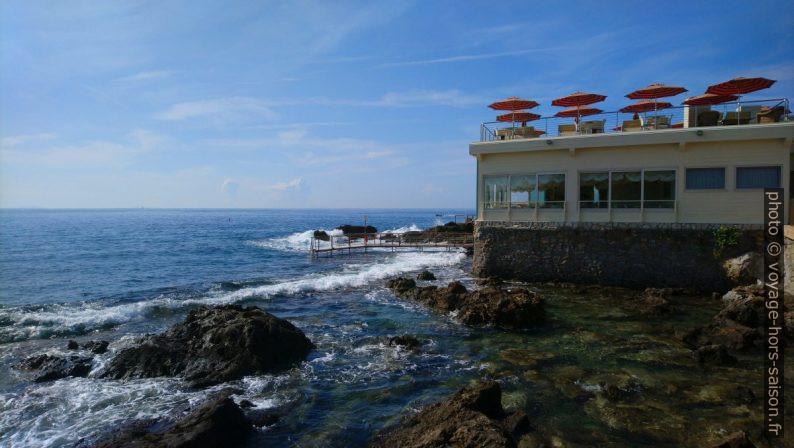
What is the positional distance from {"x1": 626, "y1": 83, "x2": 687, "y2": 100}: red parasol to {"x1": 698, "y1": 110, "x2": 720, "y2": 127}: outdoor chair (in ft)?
4.24

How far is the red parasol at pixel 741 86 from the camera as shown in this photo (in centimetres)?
1856

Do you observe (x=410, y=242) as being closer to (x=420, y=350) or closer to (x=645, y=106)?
(x=645, y=106)

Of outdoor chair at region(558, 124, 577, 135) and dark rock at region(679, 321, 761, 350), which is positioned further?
outdoor chair at region(558, 124, 577, 135)

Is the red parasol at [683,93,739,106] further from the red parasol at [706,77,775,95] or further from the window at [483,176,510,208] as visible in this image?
the window at [483,176,510,208]

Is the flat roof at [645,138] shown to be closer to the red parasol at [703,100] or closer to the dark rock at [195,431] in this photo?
the red parasol at [703,100]

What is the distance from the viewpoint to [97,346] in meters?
13.1

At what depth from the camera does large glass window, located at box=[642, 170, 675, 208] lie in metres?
18.8

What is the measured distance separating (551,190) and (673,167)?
483 centimetres

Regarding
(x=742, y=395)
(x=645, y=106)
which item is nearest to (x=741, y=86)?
(x=645, y=106)

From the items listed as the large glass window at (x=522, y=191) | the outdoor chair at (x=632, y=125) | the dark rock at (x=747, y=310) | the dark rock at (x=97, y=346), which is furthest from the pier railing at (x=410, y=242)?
the dark rock at (x=97, y=346)

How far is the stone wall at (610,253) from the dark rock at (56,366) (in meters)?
16.2

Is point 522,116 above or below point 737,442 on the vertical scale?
above

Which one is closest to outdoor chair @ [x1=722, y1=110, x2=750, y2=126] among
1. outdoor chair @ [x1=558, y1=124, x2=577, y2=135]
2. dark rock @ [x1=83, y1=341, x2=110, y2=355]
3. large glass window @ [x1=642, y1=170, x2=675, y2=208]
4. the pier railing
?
large glass window @ [x1=642, y1=170, x2=675, y2=208]

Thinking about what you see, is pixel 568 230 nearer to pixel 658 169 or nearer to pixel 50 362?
pixel 658 169
